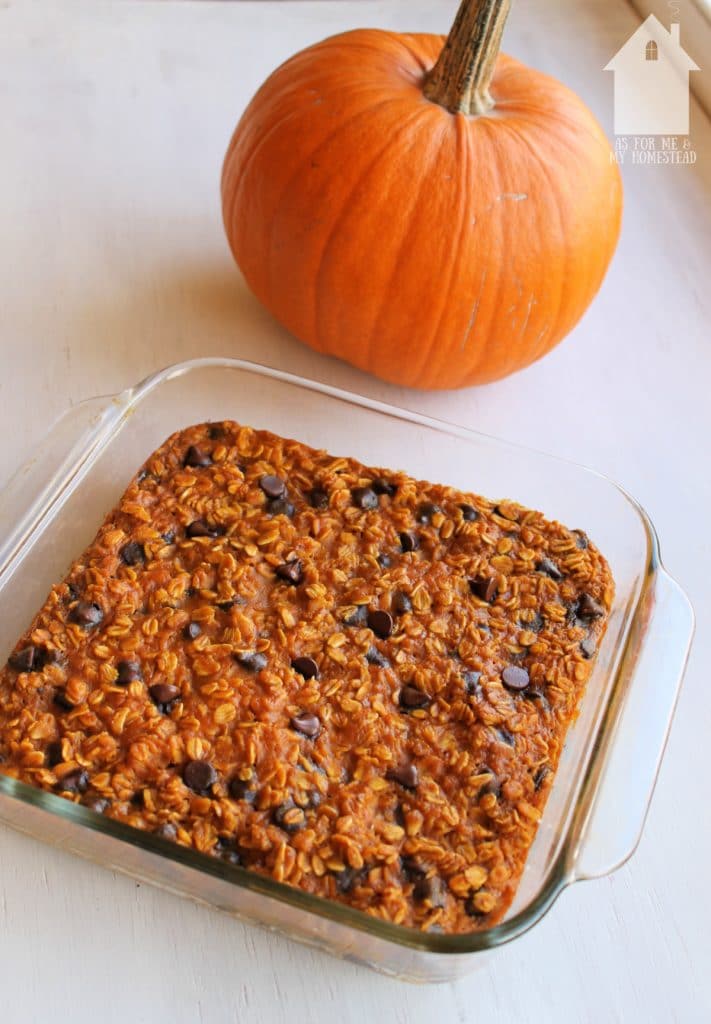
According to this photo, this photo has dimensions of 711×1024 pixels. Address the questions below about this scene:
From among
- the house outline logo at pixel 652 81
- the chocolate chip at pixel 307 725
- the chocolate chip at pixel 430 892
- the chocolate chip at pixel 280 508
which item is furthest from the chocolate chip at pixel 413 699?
the house outline logo at pixel 652 81

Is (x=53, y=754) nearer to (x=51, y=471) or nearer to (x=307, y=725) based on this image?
(x=307, y=725)

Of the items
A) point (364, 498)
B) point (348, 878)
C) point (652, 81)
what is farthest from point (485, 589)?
point (652, 81)

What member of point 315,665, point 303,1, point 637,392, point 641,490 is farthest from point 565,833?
point 303,1

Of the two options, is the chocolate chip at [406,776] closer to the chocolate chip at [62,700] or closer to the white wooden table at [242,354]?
the white wooden table at [242,354]

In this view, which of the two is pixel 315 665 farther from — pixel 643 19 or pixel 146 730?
pixel 643 19

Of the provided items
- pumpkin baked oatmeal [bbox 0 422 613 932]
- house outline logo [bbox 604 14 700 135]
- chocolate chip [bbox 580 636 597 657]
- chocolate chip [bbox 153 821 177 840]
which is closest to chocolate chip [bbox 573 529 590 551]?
pumpkin baked oatmeal [bbox 0 422 613 932]

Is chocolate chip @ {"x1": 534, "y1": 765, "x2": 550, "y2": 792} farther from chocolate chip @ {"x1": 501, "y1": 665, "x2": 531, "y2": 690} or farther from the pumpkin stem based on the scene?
the pumpkin stem
